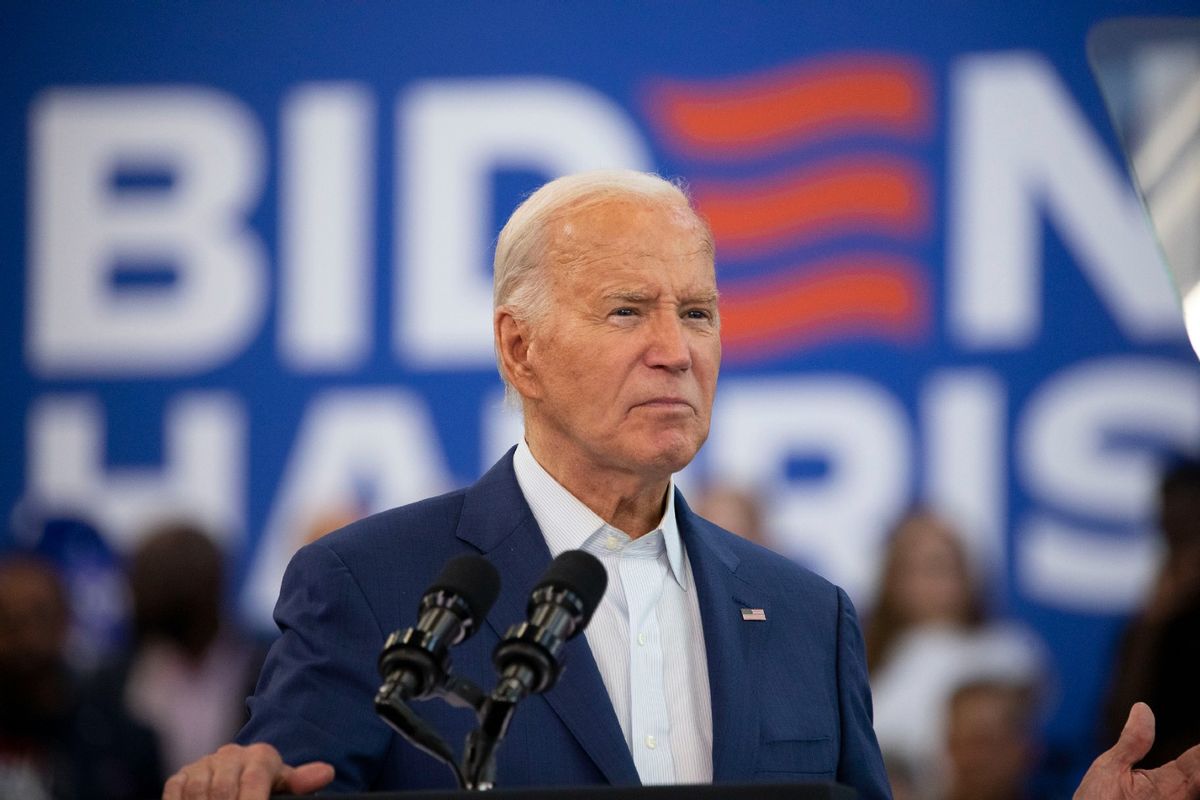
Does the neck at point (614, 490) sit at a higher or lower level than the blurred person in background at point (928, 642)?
higher

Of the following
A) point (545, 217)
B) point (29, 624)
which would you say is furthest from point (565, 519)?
point (29, 624)

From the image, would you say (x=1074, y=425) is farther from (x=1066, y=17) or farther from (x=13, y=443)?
(x=13, y=443)

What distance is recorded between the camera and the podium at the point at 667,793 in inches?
65.9

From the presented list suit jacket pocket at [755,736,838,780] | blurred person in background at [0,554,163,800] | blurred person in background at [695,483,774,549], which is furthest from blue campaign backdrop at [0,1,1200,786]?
suit jacket pocket at [755,736,838,780]

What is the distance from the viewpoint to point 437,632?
1.73 metres

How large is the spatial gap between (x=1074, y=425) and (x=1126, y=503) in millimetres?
299

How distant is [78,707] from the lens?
4.57 m

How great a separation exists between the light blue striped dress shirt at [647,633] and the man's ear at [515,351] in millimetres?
104

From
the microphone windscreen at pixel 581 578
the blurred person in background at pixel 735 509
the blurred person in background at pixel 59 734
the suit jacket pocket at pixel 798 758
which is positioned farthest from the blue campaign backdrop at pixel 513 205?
the microphone windscreen at pixel 581 578

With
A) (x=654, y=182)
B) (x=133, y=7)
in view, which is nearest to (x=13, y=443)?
(x=133, y=7)

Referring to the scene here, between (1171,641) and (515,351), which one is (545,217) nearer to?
(515,351)

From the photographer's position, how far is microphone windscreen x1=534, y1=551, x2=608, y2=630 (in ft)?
5.77

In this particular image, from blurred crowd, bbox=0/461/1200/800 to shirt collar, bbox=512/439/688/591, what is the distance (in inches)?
95.5

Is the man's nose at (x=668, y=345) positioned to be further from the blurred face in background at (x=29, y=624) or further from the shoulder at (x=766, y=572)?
the blurred face in background at (x=29, y=624)
